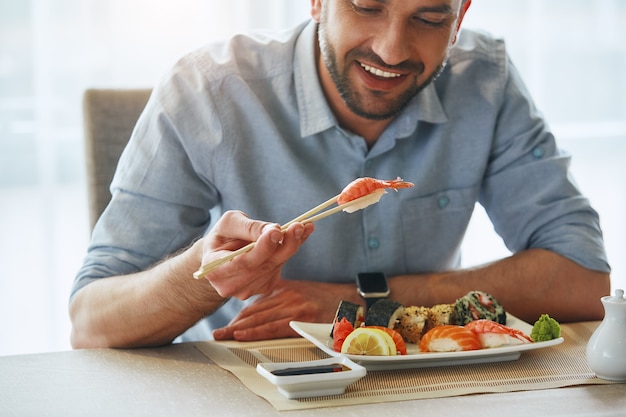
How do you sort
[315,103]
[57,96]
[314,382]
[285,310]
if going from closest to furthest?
[314,382]
[285,310]
[315,103]
[57,96]

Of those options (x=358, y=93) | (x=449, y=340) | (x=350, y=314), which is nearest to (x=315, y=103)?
(x=358, y=93)

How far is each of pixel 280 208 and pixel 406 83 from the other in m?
0.36

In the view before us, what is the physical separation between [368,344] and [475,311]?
246 millimetres

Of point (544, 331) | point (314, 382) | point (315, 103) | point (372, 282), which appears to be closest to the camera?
point (314, 382)

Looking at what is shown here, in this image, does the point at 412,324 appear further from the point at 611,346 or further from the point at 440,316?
the point at 611,346

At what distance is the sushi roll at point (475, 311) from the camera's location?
4.68 feet

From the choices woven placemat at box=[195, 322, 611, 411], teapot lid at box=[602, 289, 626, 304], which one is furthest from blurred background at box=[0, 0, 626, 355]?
teapot lid at box=[602, 289, 626, 304]

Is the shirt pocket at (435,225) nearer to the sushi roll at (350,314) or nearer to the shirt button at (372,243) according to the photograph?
the shirt button at (372,243)

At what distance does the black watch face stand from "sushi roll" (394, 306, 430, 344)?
0.23 metres

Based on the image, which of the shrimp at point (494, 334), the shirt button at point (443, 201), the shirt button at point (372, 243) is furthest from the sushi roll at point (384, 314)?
the shirt button at point (443, 201)

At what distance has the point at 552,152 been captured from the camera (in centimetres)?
188

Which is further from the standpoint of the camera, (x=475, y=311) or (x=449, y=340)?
(x=475, y=311)

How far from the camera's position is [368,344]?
1268 mm

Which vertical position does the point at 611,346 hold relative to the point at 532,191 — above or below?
below
